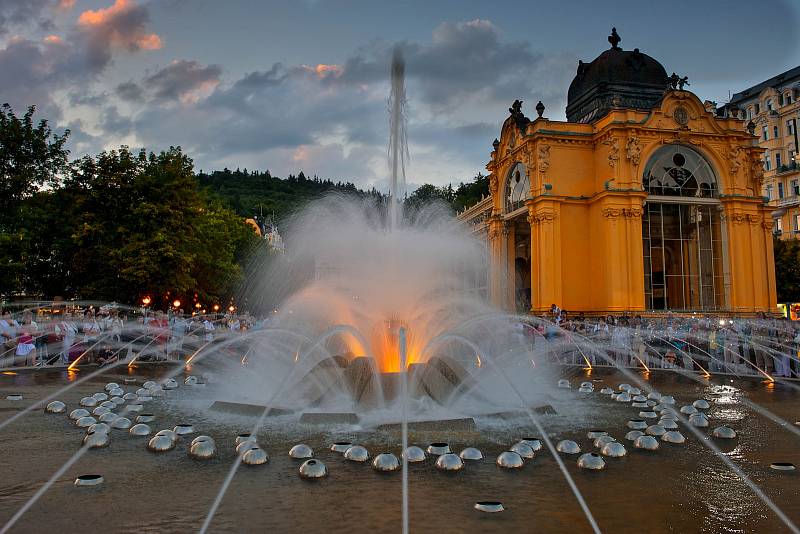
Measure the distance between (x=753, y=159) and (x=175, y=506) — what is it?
50.3m

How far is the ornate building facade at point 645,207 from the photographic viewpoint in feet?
138

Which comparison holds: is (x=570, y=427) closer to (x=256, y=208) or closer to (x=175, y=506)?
(x=175, y=506)

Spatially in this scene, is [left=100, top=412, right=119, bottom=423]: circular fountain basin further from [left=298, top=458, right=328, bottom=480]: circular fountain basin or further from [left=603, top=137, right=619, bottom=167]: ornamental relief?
[left=603, top=137, right=619, bottom=167]: ornamental relief

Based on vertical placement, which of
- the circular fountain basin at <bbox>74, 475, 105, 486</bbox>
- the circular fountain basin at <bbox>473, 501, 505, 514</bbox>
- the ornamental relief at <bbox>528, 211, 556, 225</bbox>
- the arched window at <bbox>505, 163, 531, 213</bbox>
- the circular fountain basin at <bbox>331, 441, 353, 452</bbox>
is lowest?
the circular fountain basin at <bbox>473, 501, 505, 514</bbox>

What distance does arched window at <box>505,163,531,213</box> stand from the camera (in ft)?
154

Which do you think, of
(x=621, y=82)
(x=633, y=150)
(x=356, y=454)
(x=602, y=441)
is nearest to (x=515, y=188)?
(x=633, y=150)

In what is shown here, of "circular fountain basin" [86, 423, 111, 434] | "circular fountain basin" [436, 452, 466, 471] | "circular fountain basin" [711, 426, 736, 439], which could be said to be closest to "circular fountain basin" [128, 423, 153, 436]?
"circular fountain basin" [86, 423, 111, 434]

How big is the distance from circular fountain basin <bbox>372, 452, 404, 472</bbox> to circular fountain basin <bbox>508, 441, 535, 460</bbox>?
1627mm

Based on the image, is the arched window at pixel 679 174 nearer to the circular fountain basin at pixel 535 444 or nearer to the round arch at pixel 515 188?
the round arch at pixel 515 188

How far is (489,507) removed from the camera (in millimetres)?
5848

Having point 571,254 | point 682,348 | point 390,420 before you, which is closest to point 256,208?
point 571,254

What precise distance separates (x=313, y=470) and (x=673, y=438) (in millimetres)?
5485

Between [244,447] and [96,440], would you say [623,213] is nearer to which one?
[244,447]

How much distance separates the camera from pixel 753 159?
4569 centimetres
